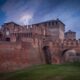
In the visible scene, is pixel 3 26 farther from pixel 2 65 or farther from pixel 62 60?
pixel 2 65

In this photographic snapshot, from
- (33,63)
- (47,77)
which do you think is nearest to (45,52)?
(33,63)

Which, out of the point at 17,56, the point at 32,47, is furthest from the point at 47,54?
the point at 17,56

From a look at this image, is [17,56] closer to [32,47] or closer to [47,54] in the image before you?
[32,47]

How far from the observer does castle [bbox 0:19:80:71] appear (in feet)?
45.1

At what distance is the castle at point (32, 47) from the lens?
45.1 feet

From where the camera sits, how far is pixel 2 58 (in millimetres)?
13219

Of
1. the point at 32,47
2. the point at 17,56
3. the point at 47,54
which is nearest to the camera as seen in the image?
the point at 17,56

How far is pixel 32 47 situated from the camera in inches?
626

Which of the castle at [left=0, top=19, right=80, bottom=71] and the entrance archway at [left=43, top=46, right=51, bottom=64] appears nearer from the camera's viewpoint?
A: the castle at [left=0, top=19, right=80, bottom=71]

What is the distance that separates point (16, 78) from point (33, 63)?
5039mm

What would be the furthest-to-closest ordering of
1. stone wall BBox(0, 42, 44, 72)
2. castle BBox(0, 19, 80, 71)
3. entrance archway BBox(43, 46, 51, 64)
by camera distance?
entrance archway BBox(43, 46, 51, 64) < castle BBox(0, 19, 80, 71) < stone wall BBox(0, 42, 44, 72)

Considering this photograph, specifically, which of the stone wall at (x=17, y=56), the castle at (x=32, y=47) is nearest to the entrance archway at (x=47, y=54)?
the castle at (x=32, y=47)

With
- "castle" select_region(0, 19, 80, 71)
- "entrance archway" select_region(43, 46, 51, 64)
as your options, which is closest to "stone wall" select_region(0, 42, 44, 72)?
"castle" select_region(0, 19, 80, 71)

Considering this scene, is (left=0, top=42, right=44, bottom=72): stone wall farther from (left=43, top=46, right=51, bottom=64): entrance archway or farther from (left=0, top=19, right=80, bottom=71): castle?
(left=43, top=46, right=51, bottom=64): entrance archway
